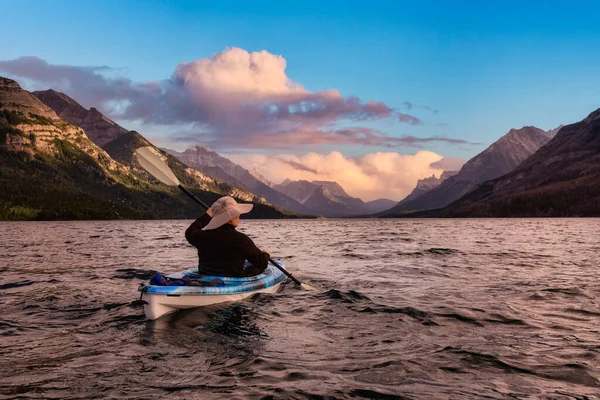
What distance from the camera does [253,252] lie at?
14.5 meters

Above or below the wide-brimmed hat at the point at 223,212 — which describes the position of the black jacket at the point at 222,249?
below

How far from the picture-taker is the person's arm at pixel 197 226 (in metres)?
14.2

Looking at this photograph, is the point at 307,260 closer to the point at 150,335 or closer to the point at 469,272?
the point at 469,272

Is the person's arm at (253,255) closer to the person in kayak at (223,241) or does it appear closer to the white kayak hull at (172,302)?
the person in kayak at (223,241)

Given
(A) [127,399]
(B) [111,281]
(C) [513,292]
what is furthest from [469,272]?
(A) [127,399]

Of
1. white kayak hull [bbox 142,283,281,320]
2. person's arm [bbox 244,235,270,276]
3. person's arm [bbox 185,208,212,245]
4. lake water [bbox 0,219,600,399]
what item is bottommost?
lake water [bbox 0,219,600,399]

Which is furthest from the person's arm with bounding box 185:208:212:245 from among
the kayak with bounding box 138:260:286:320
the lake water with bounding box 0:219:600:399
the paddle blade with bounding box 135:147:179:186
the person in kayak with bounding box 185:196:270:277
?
the paddle blade with bounding box 135:147:179:186

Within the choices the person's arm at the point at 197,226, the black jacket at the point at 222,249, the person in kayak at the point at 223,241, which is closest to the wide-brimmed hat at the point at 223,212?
the person in kayak at the point at 223,241

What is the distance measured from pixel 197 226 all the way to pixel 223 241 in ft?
4.02

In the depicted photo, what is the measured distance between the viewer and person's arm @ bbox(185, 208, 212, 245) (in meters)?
14.2

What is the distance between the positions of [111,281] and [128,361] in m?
13.2

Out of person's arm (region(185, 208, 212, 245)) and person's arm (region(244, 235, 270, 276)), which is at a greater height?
person's arm (region(185, 208, 212, 245))

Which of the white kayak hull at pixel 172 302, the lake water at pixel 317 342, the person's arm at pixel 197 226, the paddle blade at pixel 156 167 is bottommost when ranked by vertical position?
the lake water at pixel 317 342

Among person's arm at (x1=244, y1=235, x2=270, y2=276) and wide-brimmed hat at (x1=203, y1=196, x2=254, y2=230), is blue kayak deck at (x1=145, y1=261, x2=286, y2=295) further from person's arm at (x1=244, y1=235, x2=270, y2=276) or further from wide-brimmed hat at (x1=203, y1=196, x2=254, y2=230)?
wide-brimmed hat at (x1=203, y1=196, x2=254, y2=230)
